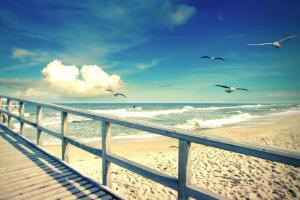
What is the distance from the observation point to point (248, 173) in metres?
7.04

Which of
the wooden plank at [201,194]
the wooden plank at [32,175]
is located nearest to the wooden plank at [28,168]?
the wooden plank at [32,175]

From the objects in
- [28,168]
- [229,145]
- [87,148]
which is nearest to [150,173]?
[229,145]

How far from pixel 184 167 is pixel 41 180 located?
9.51ft

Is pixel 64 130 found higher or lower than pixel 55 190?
higher

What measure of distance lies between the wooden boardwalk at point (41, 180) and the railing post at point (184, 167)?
1.30 meters

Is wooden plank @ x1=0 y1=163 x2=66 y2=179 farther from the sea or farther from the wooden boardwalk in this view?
the sea

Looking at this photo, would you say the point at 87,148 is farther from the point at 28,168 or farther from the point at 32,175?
the point at 28,168

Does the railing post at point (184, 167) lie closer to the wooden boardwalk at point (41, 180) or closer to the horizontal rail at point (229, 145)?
the horizontal rail at point (229, 145)

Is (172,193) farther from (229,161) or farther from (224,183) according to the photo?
(229,161)

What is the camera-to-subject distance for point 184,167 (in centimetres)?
242

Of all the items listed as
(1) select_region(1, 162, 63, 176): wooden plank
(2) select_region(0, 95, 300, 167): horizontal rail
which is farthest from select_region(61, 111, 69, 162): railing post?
(2) select_region(0, 95, 300, 167): horizontal rail

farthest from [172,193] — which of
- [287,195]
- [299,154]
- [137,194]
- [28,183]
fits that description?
[299,154]

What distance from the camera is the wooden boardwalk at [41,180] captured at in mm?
3408

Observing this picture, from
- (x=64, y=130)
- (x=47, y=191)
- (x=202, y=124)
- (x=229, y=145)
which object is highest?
(x=229, y=145)
